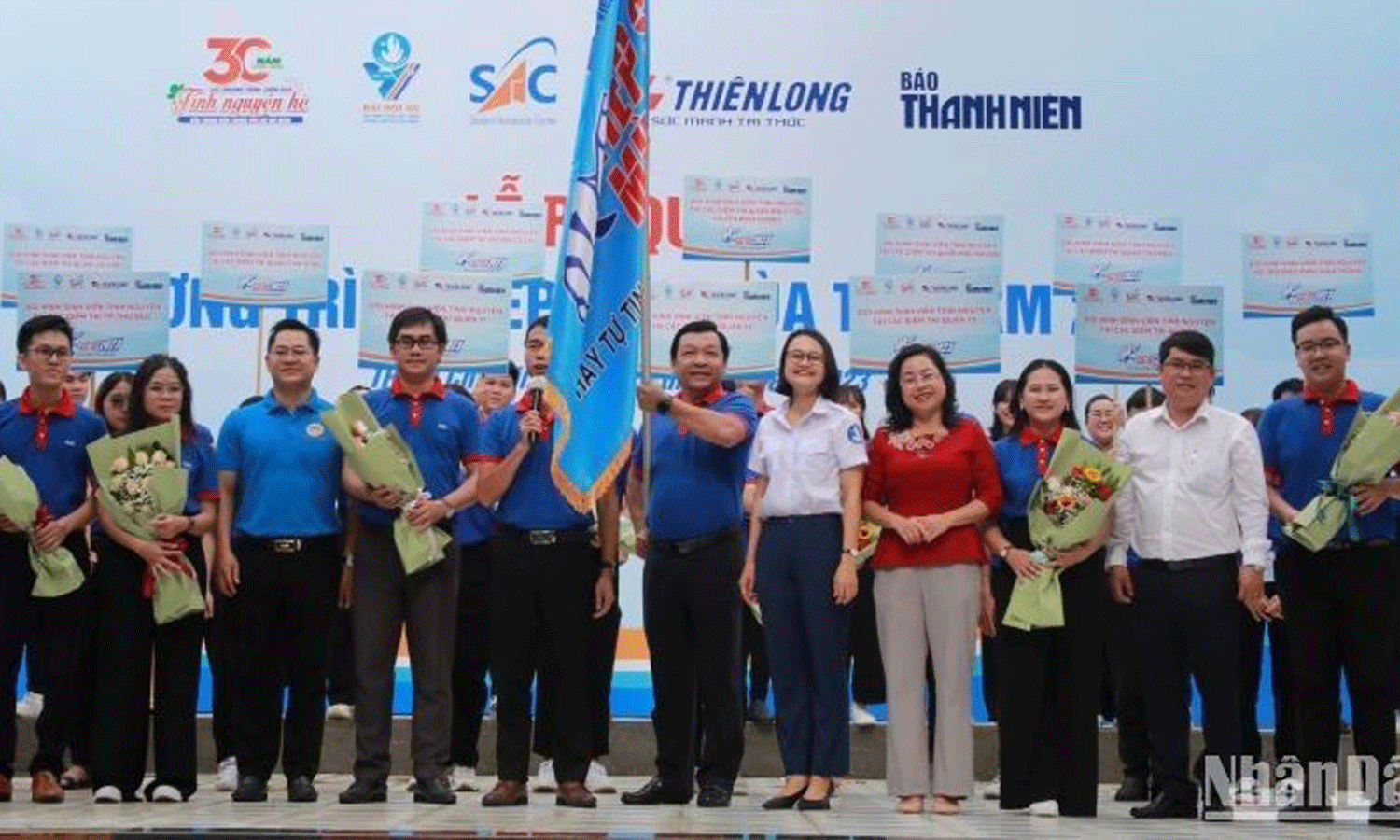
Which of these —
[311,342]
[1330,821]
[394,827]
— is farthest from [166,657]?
[1330,821]

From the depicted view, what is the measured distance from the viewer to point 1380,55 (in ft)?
29.7

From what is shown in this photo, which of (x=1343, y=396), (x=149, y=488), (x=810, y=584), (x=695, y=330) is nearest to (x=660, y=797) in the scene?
(x=810, y=584)

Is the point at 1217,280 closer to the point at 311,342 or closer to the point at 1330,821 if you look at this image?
the point at 1330,821

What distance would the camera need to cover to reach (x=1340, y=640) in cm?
605

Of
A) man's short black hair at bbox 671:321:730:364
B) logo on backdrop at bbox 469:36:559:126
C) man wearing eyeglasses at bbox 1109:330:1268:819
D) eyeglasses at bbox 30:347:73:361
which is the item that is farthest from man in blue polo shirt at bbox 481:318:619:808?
logo on backdrop at bbox 469:36:559:126

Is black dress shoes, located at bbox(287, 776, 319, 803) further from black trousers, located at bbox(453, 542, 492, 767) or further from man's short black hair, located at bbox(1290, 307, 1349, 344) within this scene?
man's short black hair, located at bbox(1290, 307, 1349, 344)

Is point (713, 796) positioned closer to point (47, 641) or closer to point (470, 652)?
point (470, 652)

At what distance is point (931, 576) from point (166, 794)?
7.43 feet

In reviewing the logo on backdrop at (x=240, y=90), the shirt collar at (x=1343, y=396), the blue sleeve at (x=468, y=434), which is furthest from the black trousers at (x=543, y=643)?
the logo on backdrop at (x=240, y=90)

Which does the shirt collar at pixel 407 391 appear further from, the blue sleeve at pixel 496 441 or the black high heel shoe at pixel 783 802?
the black high heel shoe at pixel 783 802

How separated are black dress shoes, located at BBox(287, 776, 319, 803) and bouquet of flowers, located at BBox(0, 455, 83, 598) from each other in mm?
860

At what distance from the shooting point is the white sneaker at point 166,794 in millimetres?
6234

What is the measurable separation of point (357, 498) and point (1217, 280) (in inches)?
164

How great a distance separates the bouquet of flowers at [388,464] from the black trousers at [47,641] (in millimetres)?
973
